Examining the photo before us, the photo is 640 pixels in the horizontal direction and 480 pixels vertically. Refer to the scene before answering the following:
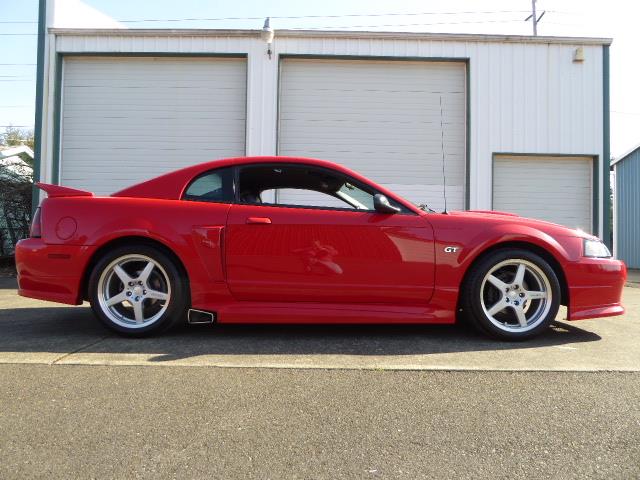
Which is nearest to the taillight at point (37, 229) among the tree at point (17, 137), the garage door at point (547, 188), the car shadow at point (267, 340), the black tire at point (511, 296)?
the car shadow at point (267, 340)

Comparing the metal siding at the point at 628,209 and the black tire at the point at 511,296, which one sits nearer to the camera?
the black tire at the point at 511,296

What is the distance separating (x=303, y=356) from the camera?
10.4 feet

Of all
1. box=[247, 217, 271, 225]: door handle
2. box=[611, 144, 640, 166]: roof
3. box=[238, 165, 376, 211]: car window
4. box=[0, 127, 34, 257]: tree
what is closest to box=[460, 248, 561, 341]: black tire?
box=[238, 165, 376, 211]: car window

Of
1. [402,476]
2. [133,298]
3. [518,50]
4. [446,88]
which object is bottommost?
[402,476]

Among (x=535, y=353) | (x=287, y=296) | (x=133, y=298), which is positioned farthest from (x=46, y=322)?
(x=535, y=353)

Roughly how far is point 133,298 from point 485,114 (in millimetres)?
8102

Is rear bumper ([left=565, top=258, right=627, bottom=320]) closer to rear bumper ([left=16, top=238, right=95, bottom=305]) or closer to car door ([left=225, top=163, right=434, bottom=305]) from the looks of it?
car door ([left=225, top=163, right=434, bottom=305])

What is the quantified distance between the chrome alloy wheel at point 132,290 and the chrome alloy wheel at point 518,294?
8.15 feet

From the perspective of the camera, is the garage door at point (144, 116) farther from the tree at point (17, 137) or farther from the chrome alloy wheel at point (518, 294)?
the tree at point (17, 137)

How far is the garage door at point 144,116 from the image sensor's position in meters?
9.62

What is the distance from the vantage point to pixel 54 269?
366cm

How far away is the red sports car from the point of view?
357 centimetres

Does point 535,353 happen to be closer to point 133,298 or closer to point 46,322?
point 133,298

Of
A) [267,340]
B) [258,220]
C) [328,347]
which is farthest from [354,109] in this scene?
[328,347]
